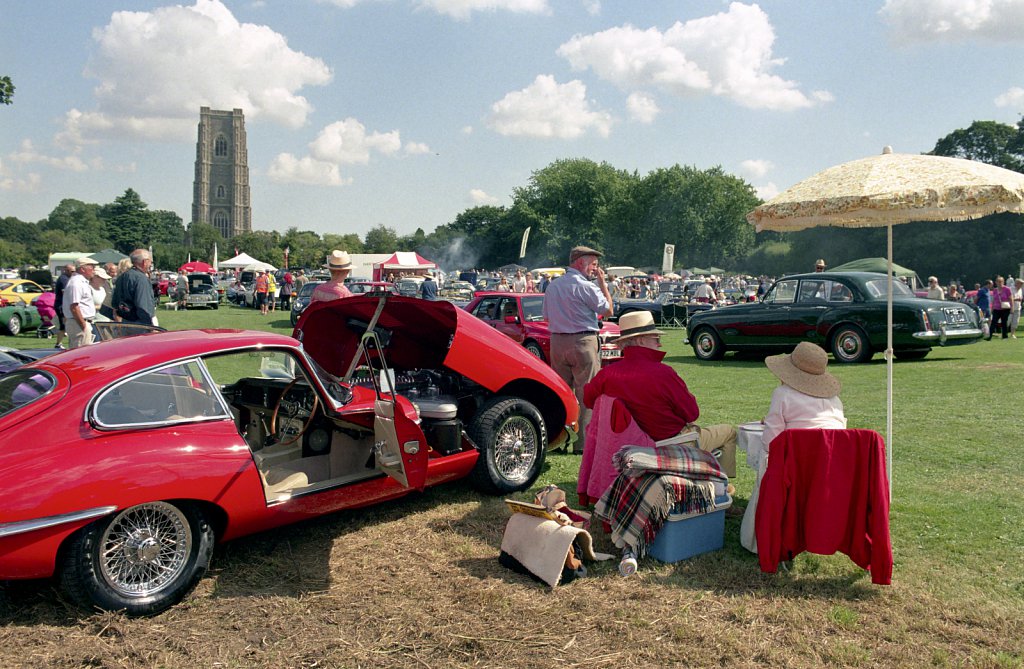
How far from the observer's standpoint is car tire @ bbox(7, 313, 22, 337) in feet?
65.8

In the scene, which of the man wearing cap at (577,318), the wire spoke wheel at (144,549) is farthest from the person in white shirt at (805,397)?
the wire spoke wheel at (144,549)

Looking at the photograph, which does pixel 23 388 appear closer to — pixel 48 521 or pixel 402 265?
pixel 48 521

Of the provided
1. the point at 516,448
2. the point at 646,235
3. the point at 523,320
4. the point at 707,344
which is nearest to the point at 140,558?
the point at 516,448

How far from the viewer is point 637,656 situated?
11.3 ft

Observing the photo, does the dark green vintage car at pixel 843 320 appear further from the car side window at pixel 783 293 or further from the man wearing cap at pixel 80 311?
the man wearing cap at pixel 80 311

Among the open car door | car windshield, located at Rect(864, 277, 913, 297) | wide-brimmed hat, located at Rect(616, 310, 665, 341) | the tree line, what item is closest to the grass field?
the open car door

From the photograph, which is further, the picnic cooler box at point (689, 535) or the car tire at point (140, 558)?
the picnic cooler box at point (689, 535)

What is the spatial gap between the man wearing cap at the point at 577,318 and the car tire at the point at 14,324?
18453mm

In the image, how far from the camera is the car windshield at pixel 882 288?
13.7 m

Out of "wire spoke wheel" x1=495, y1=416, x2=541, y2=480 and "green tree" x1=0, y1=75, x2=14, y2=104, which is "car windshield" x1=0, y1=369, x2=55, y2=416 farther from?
"green tree" x1=0, y1=75, x2=14, y2=104

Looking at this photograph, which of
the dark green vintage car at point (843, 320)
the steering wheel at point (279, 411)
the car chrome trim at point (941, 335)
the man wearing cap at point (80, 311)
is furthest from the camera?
the dark green vintage car at point (843, 320)

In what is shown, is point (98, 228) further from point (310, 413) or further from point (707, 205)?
point (310, 413)

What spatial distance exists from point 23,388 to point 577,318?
4285 mm

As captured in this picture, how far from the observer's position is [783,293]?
14.8m
